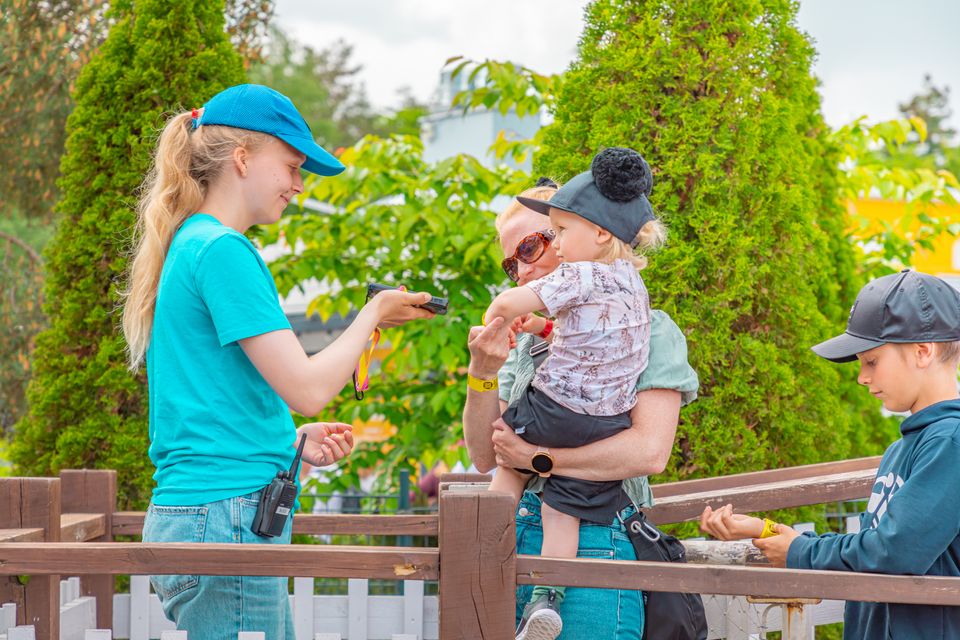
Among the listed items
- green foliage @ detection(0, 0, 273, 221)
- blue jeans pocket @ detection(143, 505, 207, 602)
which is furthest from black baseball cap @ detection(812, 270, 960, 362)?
green foliage @ detection(0, 0, 273, 221)

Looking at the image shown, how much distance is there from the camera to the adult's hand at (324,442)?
232 cm

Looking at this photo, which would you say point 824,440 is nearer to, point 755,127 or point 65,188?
point 755,127

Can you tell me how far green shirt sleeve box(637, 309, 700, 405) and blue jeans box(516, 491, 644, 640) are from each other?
33cm

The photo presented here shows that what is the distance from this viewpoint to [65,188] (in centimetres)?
449

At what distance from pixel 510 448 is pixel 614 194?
26.5 inches

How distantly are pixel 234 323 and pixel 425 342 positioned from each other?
3.30 m

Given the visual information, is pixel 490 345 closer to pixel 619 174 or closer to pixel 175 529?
pixel 619 174

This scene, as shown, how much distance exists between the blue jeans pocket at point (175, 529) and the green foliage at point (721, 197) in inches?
78.9

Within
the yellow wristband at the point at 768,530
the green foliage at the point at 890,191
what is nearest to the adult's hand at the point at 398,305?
the yellow wristband at the point at 768,530

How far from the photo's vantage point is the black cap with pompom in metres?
2.26

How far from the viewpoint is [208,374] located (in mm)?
1941

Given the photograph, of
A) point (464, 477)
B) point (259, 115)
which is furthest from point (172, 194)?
point (464, 477)

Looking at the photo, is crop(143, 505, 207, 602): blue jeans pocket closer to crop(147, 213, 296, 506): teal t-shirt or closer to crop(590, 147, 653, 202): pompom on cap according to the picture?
crop(147, 213, 296, 506): teal t-shirt

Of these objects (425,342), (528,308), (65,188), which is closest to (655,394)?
(528,308)
